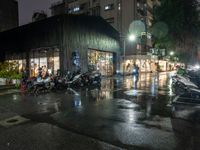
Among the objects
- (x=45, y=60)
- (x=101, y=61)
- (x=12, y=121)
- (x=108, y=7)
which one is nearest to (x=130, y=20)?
(x=108, y=7)

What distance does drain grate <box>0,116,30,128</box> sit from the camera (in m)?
6.42

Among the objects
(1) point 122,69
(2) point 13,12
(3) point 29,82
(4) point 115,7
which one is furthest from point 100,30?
(2) point 13,12

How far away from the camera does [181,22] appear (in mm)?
21969

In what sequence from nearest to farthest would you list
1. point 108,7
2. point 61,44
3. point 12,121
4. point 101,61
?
point 12,121 < point 61,44 < point 101,61 < point 108,7

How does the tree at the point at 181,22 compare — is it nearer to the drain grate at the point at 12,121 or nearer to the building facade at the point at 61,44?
the building facade at the point at 61,44

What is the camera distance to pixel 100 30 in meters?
28.4

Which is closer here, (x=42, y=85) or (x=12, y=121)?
(x=12, y=121)

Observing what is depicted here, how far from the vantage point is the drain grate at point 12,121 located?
6.42m

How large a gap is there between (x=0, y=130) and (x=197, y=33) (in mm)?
23623

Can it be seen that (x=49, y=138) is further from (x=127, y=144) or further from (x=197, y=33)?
(x=197, y=33)

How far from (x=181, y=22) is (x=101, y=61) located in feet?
41.3

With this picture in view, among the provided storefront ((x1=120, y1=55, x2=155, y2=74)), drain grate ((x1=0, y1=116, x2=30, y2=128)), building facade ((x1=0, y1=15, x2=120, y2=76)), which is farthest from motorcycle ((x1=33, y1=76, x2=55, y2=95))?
storefront ((x1=120, y1=55, x2=155, y2=74))

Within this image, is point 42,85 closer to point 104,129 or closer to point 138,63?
point 104,129

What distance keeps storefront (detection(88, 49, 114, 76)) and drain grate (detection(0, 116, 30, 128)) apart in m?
19.2
